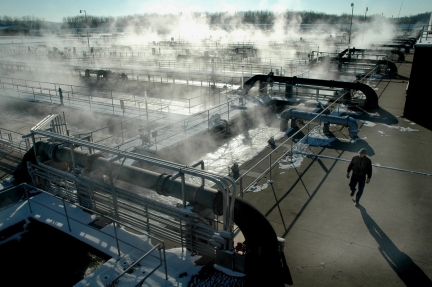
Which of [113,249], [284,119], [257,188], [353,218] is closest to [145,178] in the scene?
[113,249]

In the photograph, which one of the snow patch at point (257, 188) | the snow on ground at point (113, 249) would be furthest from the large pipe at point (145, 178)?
the snow patch at point (257, 188)

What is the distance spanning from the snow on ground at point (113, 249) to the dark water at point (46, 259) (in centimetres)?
18

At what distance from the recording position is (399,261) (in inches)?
222

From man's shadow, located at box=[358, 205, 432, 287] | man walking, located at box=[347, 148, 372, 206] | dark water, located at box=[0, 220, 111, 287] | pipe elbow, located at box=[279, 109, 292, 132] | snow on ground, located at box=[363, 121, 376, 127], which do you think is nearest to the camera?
man's shadow, located at box=[358, 205, 432, 287]

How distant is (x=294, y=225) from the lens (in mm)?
6738

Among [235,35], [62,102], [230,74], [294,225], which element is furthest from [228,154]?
[235,35]

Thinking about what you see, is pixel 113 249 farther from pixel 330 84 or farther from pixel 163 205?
pixel 330 84

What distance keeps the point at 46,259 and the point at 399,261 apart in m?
6.48

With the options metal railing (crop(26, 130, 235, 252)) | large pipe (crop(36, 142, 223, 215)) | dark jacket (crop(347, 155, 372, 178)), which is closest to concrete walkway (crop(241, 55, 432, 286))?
dark jacket (crop(347, 155, 372, 178))

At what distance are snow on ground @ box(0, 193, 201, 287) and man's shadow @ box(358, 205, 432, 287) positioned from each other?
10.7 feet

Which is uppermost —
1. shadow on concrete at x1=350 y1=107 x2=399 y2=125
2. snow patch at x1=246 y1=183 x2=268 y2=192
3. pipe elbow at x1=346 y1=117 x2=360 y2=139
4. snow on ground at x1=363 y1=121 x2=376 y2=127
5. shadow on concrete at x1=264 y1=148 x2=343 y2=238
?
pipe elbow at x1=346 y1=117 x2=360 y2=139

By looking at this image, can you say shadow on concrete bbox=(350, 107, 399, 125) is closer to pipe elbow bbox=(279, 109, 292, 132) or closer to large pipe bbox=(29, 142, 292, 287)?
pipe elbow bbox=(279, 109, 292, 132)

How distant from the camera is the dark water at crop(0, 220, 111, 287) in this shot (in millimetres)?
6109

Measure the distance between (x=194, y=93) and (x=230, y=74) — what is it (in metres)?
6.62
